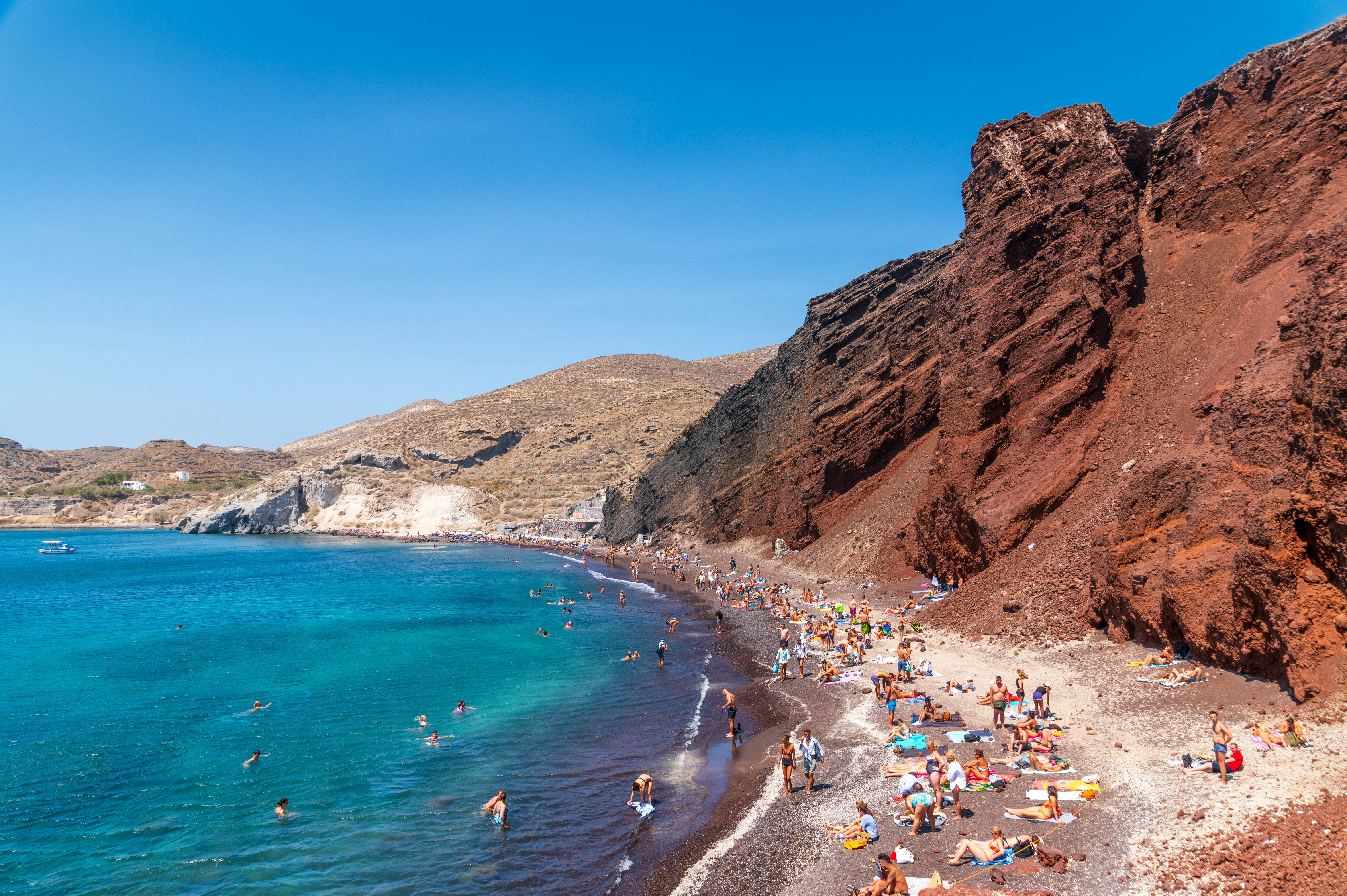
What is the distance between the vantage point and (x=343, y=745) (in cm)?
2092

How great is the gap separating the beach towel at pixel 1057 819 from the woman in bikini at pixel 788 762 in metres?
4.69

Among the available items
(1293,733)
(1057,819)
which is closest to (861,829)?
(1057,819)

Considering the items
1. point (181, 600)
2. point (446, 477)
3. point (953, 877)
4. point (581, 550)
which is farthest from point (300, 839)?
point (446, 477)

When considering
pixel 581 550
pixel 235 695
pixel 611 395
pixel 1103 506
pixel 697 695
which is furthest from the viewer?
pixel 611 395

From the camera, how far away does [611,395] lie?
472 ft

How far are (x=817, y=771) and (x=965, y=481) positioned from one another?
14673 mm

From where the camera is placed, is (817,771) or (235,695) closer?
(817,771)

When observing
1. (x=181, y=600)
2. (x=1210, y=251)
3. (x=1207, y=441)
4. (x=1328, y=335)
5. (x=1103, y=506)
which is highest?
(x=1210, y=251)

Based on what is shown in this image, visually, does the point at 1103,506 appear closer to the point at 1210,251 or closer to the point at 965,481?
the point at 965,481

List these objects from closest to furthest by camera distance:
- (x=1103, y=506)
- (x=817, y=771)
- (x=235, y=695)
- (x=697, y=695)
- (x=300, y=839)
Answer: (x=300, y=839)
(x=817, y=771)
(x=1103, y=506)
(x=697, y=695)
(x=235, y=695)

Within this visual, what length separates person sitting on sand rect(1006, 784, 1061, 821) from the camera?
473 inches

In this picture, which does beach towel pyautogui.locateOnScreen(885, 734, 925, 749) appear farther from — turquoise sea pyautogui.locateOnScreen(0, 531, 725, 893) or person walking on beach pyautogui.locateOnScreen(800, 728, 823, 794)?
turquoise sea pyautogui.locateOnScreen(0, 531, 725, 893)

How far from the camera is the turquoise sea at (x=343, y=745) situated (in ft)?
46.1

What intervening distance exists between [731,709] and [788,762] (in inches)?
217
